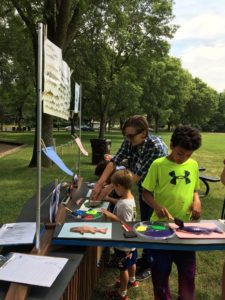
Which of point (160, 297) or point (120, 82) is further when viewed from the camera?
point (120, 82)

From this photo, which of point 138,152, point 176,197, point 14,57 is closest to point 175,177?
point 176,197

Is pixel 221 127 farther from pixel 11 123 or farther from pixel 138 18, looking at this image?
pixel 138 18

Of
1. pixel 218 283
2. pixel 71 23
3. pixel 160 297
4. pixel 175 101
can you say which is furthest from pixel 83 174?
pixel 175 101

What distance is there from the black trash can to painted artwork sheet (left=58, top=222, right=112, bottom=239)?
984 centimetres

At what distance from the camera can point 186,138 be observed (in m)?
2.66

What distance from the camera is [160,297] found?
264 centimetres

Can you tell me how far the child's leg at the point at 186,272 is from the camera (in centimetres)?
257

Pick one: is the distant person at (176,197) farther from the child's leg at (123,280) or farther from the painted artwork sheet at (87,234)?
the child's leg at (123,280)

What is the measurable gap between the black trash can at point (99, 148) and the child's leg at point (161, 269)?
10109 millimetres

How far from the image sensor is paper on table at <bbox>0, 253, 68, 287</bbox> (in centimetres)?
200

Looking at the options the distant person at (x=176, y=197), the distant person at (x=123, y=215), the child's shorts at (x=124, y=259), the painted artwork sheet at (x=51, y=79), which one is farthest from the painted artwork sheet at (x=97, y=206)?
the painted artwork sheet at (x=51, y=79)

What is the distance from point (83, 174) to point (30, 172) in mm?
1809

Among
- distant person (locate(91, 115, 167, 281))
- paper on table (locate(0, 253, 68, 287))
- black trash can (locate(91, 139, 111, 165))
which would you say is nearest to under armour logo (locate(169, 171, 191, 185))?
distant person (locate(91, 115, 167, 281))

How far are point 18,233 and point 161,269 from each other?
3.76ft
